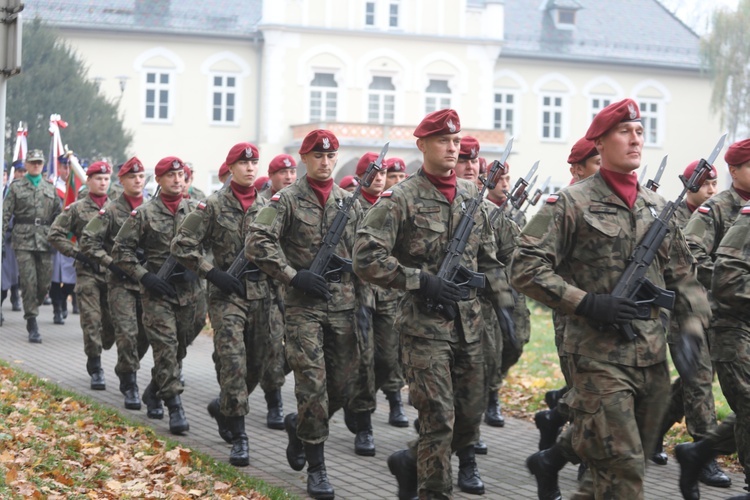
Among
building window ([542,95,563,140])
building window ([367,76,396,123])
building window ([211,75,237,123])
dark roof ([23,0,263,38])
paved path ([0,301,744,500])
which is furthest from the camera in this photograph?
building window ([542,95,563,140])

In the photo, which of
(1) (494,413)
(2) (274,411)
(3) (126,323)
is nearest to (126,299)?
(3) (126,323)

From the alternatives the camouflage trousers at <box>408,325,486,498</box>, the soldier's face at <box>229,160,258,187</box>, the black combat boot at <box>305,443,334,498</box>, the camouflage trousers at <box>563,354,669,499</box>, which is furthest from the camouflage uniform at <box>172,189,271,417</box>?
the camouflage trousers at <box>563,354,669,499</box>

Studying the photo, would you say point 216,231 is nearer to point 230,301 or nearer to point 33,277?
point 230,301

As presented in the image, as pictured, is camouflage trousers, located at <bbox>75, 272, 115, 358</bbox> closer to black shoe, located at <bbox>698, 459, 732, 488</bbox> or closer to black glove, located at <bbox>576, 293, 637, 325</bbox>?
black shoe, located at <bbox>698, 459, 732, 488</bbox>

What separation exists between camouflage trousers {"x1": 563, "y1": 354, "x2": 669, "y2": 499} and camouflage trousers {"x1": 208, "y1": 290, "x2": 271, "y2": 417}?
3.61m

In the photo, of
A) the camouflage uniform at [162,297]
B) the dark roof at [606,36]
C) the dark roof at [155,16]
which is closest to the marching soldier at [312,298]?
the camouflage uniform at [162,297]

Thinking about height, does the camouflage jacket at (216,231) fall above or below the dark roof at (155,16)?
below

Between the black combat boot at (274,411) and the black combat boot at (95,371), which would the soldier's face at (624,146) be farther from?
the black combat boot at (95,371)

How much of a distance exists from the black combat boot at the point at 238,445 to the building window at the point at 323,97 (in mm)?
40309

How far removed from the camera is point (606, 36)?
54.4 meters

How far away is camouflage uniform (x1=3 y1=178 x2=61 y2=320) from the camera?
15875 mm

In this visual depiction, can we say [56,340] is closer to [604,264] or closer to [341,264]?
[341,264]

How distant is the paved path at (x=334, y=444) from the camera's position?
7961mm

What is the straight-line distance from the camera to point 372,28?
1929 inches
